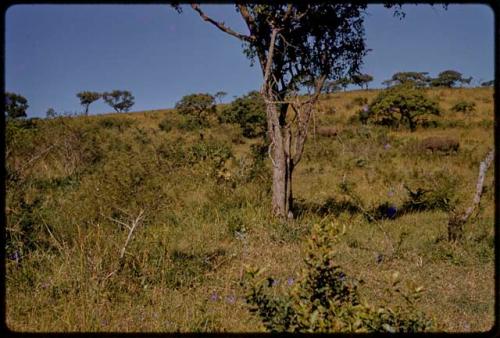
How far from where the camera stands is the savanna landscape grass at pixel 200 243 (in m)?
3.58

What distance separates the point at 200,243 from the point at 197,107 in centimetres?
2099

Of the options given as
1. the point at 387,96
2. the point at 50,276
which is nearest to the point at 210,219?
the point at 50,276

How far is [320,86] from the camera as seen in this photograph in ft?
21.5

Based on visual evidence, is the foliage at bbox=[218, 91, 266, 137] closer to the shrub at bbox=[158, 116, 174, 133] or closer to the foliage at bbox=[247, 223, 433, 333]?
the shrub at bbox=[158, 116, 174, 133]

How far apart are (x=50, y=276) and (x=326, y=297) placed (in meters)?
2.70

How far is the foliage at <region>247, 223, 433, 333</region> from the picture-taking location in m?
2.44

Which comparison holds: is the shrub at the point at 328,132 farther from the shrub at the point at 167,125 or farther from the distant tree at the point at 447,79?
the distant tree at the point at 447,79

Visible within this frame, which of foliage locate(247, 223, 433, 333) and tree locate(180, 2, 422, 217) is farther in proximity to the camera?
tree locate(180, 2, 422, 217)

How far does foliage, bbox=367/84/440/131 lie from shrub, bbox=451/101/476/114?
161 inches

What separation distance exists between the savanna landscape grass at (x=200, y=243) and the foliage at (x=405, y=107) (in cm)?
853

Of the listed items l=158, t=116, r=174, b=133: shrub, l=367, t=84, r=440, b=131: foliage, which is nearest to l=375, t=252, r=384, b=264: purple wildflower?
l=367, t=84, r=440, b=131: foliage

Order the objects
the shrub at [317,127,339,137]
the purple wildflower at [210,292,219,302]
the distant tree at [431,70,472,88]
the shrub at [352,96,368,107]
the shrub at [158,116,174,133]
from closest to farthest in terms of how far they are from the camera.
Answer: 1. the purple wildflower at [210,292,219,302]
2. the shrub at [317,127,339,137]
3. the shrub at [158,116,174,133]
4. the shrub at [352,96,368,107]
5. the distant tree at [431,70,472,88]

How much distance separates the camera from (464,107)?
24.3 m

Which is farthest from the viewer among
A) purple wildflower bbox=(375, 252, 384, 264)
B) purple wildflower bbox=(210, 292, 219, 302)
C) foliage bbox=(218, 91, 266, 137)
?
foliage bbox=(218, 91, 266, 137)
